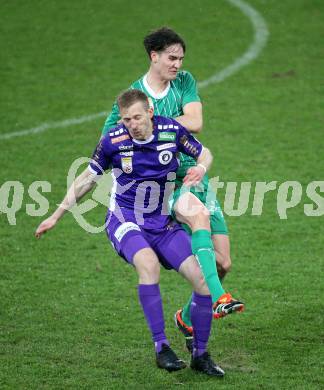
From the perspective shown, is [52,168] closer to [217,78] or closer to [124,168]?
[217,78]

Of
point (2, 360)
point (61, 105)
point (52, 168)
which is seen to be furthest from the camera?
point (61, 105)

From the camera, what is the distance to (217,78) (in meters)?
16.1

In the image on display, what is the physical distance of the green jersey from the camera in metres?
7.98

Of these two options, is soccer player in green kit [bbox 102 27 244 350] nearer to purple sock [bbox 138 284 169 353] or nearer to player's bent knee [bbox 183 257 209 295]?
player's bent knee [bbox 183 257 209 295]

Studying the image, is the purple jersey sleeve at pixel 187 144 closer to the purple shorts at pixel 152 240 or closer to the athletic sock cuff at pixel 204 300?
the purple shorts at pixel 152 240

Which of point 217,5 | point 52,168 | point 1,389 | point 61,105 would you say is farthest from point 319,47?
point 1,389

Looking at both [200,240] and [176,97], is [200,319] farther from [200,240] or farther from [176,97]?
[176,97]

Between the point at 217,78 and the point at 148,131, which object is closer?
the point at 148,131

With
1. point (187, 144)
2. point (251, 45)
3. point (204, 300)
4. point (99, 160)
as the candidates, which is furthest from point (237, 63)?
point (204, 300)

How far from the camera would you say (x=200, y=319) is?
7473 millimetres

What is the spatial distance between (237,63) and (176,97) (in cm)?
885

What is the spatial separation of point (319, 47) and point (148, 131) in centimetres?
1018

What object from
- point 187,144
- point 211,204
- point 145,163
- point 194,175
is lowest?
point 211,204

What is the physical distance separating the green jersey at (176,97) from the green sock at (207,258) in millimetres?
672
